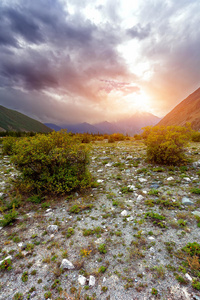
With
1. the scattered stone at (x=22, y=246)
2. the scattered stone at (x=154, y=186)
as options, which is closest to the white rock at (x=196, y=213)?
the scattered stone at (x=154, y=186)

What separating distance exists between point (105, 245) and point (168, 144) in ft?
23.9

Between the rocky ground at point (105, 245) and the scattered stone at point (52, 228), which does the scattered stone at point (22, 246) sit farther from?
the scattered stone at point (52, 228)

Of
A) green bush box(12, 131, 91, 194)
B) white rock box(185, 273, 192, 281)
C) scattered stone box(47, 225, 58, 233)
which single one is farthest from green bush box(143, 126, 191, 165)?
scattered stone box(47, 225, 58, 233)

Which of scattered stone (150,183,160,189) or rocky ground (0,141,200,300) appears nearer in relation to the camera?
rocky ground (0,141,200,300)

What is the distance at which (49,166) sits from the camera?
653 cm

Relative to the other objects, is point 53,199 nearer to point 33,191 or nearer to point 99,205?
point 33,191

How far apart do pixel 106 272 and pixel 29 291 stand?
159 cm

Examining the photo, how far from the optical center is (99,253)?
345cm

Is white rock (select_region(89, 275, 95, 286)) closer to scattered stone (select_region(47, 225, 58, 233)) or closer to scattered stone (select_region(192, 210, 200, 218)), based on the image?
scattered stone (select_region(47, 225, 58, 233))

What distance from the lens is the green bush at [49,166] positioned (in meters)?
6.08

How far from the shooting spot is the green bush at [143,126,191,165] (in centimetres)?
868

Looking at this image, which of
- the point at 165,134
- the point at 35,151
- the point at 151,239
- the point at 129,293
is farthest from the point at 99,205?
the point at 165,134

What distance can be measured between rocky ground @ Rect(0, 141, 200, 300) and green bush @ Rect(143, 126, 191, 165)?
8.67ft

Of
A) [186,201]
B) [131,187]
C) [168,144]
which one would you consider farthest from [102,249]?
[168,144]
